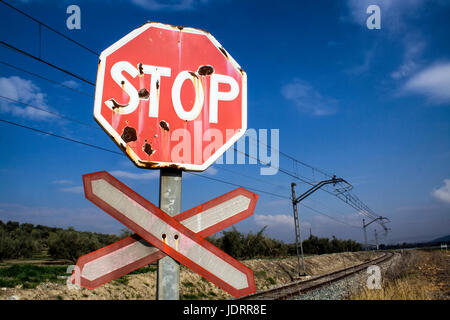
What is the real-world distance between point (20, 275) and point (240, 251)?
19.5 metres

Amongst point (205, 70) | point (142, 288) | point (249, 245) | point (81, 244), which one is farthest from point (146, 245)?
point (249, 245)

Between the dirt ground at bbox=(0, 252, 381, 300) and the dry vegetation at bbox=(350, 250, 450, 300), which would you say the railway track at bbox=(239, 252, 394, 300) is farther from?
the dirt ground at bbox=(0, 252, 381, 300)

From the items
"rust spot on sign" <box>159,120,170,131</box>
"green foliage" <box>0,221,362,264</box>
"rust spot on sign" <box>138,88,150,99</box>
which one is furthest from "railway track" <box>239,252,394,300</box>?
"rust spot on sign" <box>138,88,150,99</box>

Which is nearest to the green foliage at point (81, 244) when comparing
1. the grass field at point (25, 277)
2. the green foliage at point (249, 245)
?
the green foliage at point (249, 245)

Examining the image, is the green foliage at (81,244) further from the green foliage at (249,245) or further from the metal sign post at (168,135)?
the metal sign post at (168,135)

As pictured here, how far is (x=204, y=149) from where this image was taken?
1.54 meters

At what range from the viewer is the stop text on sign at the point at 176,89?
149 centimetres

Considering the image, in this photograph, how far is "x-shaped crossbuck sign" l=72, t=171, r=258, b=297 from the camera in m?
1.22

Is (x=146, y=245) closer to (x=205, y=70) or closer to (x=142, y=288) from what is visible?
(x=205, y=70)

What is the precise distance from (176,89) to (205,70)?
0.21 meters

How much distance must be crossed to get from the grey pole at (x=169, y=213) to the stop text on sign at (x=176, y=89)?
0.31 meters

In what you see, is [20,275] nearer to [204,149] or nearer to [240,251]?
[204,149]

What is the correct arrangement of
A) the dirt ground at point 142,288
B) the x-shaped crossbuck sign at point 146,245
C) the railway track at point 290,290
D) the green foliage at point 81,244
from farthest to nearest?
the green foliage at point 81,244 < the railway track at point 290,290 < the dirt ground at point 142,288 < the x-shaped crossbuck sign at point 146,245
